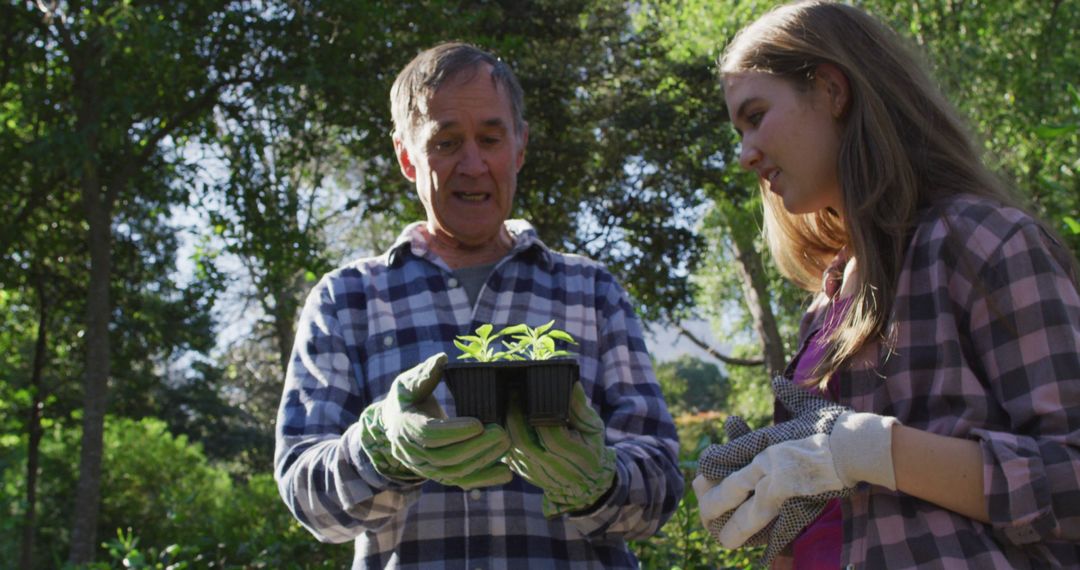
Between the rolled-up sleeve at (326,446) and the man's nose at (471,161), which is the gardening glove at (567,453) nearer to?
the rolled-up sleeve at (326,446)

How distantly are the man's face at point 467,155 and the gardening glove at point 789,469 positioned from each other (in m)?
0.70

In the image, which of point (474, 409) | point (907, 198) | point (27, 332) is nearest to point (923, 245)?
point (907, 198)

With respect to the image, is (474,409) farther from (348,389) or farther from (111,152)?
(111,152)

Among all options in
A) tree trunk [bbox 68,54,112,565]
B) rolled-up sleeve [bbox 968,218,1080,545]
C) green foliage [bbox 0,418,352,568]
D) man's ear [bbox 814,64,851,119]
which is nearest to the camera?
rolled-up sleeve [bbox 968,218,1080,545]

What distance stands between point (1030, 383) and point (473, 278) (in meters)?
1.11

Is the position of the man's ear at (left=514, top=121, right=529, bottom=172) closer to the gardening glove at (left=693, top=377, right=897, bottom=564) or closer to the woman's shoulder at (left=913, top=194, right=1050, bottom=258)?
the gardening glove at (left=693, top=377, right=897, bottom=564)

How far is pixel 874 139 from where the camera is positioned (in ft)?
4.93

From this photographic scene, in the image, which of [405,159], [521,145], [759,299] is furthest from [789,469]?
[759,299]

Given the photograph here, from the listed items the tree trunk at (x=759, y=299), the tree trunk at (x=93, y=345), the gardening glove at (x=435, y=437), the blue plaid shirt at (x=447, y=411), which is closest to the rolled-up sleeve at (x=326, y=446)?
the blue plaid shirt at (x=447, y=411)

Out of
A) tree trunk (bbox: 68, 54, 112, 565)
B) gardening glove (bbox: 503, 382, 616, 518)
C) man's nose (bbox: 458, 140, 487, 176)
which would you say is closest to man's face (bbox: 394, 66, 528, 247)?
man's nose (bbox: 458, 140, 487, 176)

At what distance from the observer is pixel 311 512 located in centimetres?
172

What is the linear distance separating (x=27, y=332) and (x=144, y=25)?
490 cm

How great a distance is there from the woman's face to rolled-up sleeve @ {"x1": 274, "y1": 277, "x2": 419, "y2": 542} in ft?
2.60

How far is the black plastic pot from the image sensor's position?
1.43 m
